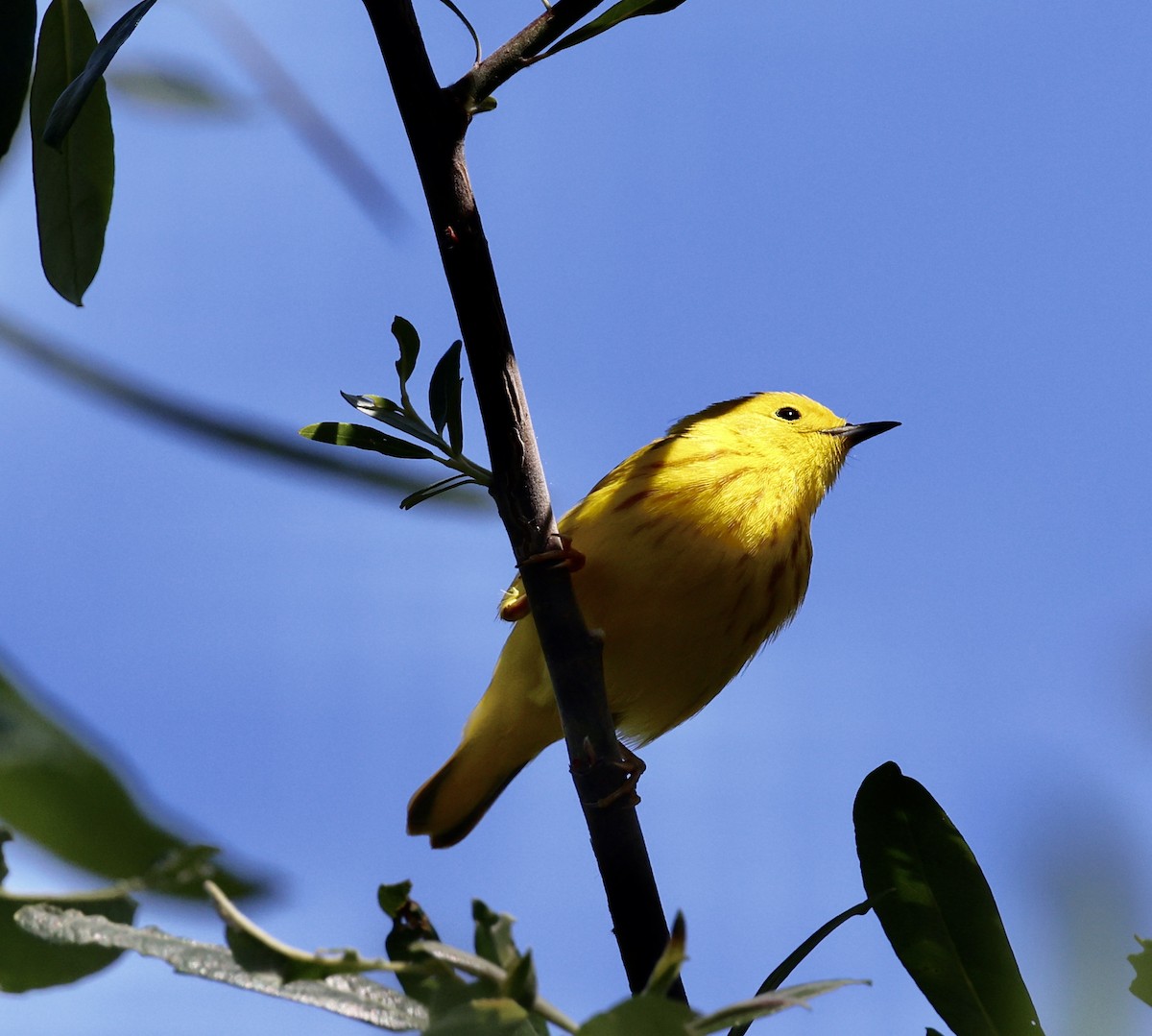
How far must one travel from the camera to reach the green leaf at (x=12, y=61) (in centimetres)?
158

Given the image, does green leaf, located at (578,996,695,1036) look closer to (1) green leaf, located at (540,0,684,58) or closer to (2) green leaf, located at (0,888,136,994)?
(2) green leaf, located at (0,888,136,994)

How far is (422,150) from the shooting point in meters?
1.66

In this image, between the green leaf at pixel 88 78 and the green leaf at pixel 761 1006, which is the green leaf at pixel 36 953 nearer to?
the green leaf at pixel 761 1006

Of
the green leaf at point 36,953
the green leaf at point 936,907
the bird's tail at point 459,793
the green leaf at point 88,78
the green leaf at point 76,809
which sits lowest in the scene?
the bird's tail at point 459,793

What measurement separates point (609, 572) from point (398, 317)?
1.63 m

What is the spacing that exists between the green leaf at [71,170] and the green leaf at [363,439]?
0.39 meters

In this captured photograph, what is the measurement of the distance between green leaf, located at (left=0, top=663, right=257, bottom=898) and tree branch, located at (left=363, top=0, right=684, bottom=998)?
78 centimetres

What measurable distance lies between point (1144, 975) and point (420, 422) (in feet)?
4.56

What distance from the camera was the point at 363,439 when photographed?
1956 mm

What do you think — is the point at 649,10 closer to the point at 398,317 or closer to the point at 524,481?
the point at 398,317

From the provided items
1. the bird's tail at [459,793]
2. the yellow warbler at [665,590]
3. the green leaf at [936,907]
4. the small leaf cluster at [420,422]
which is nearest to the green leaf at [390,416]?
the small leaf cluster at [420,422]

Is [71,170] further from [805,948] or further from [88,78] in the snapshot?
[805,948]

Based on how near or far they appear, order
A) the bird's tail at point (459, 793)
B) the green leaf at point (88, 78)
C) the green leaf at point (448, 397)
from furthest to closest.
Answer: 1. the bird's tail at point (459, 793)
2. the green leaf at point (448, 397)
3. the green leaf at point (88, 78)

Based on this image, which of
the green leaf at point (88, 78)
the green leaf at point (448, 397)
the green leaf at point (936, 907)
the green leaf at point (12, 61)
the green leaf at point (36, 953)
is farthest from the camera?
the green leaf at point (448, 397)
